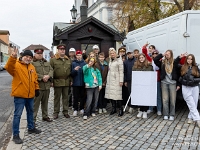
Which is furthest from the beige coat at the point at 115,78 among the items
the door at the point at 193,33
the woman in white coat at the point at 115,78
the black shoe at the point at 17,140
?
the black shoe at the point at 17,140

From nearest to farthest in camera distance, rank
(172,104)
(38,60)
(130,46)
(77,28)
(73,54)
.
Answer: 1. (38,60)
2. (172,104)
3. (73,54)
4. (77,28)
5. (130,46)

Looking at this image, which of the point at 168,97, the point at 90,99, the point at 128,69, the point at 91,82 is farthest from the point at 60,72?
the point at 168,97

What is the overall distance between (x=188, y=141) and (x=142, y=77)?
227 cm

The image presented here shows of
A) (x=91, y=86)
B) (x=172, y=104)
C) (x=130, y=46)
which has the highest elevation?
(x=130, y=46)

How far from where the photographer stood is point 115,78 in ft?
21.4

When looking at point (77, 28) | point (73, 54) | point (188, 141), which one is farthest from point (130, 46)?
point (188, 141)

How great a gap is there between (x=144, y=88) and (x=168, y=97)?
0.67m

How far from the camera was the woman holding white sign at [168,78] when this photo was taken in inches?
235

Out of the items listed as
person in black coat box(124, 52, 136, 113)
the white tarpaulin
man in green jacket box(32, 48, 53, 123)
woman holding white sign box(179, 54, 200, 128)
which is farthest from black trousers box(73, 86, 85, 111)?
woman holding white sign box(179, 54, 200, 128)

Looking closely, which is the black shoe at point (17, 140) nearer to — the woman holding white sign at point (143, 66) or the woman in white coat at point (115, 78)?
the woman in white coat at point (115, 78)

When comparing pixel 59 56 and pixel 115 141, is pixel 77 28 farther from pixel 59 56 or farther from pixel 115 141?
pixel 115 141

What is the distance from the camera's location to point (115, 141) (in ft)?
15.2

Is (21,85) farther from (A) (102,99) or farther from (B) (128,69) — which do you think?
(B) (128,69)

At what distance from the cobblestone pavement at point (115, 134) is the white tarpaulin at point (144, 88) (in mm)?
461
